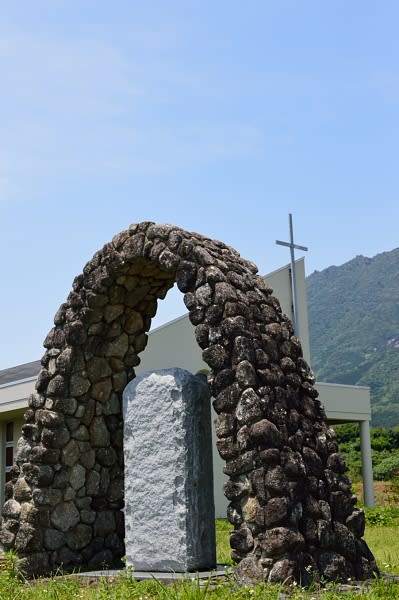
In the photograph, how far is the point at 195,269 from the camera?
720 centimetres

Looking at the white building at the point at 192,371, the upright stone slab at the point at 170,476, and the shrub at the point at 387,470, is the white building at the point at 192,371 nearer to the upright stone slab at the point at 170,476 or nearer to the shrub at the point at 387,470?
the upright stone slab at the point at 170,476

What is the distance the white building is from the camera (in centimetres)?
1698

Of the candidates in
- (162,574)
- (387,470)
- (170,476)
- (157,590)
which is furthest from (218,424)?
(387,470)

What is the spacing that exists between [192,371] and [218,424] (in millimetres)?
11475

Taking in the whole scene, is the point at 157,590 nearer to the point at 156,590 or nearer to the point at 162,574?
the point at 156,590

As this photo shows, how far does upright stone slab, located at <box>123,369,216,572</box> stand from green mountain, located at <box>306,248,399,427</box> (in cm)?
7142

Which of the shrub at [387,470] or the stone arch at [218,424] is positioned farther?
the shrub at [387,470]

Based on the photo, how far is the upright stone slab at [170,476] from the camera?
23.4 ft

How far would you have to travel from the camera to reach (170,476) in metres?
7.26

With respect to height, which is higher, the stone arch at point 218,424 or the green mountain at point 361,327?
the green mountain at point 361,327

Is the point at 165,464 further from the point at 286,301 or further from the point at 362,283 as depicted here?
the point at 362,283

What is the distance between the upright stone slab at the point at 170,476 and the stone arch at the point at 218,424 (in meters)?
0.69

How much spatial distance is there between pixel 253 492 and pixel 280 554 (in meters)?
0.50

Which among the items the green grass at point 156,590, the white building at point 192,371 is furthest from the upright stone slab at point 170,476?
the white building at point 192,371
